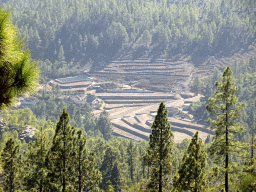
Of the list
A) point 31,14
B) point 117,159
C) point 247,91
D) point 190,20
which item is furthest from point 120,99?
point 31,14

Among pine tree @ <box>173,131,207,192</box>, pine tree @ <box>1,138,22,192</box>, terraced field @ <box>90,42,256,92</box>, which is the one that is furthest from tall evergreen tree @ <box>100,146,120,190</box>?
terraced field @ <box>90,42,256,92</box>

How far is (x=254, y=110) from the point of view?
88.1 m

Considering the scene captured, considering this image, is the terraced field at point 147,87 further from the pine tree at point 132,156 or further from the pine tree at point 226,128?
the pine tree at point 226,128

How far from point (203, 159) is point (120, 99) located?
325 ft

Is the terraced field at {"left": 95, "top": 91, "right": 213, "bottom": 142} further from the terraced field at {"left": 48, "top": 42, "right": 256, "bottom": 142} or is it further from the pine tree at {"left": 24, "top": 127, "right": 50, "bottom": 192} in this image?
the pine tree at {"left": 24, "top": 127, "right": 50, "bottom": 192}

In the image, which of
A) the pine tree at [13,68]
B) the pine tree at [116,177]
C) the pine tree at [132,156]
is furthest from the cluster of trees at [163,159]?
the pine tree at [132,156]

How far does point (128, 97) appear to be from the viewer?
→ 113688mm

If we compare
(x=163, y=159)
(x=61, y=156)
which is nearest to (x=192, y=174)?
(x=163, y=159)

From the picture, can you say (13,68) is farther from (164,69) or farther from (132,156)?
(164,69)

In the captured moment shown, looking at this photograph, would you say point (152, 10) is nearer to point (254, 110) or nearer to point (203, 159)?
point (254, 110)

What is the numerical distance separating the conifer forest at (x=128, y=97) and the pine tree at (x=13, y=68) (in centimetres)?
2

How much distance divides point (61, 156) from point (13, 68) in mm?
15050

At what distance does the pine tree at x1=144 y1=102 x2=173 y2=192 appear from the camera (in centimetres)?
1889

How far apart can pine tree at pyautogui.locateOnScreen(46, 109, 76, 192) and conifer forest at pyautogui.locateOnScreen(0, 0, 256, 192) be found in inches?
2.9
